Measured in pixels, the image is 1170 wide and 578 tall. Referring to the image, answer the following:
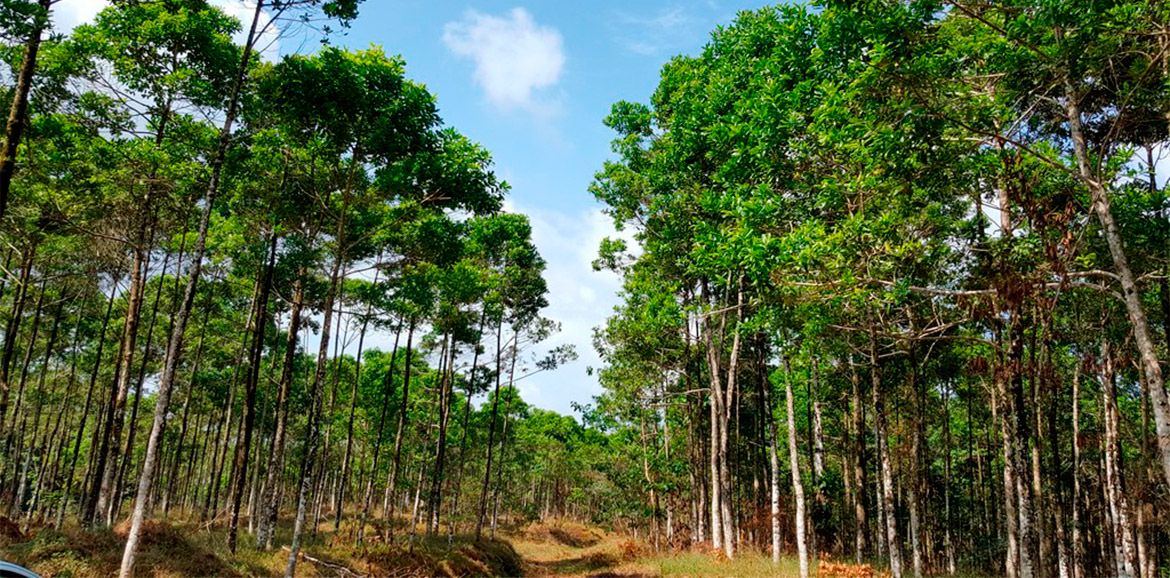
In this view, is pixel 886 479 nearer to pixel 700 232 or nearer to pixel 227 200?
pixel 700 232

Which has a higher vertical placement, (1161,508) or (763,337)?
(763,337)

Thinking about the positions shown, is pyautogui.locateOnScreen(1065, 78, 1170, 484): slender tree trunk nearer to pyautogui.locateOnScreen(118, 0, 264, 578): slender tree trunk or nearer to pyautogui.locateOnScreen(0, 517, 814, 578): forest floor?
pyautogui.locateOnScreen(0, 517, 814, 578): forest floor

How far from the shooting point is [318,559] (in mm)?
16984

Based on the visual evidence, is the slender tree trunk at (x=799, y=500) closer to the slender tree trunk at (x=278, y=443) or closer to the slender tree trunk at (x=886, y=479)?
the slender tree trunk at (x=886, y=479)

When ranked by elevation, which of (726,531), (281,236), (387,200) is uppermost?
(387,200)

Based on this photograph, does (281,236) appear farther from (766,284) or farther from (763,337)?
(763,337)

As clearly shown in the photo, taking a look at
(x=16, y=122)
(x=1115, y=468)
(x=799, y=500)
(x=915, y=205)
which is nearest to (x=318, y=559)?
(x=16, y=122)

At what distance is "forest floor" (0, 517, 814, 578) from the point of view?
12859mm

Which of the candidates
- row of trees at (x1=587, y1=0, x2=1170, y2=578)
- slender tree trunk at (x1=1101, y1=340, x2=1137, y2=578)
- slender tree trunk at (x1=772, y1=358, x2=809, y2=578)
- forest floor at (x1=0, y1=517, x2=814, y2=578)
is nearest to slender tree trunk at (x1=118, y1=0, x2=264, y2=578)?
forest floor at (x1=0, y1=517, x2=814, y2=578)

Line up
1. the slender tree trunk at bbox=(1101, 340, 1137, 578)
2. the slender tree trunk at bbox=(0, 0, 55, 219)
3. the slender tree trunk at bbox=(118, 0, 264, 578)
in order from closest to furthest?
the slender tree trunk at bbox=(0, 0, 55, 219) < the slender tree trunk at bbox=(118, 0, 264, 578) < the slender tree trunk at bbox=(1101, 340, 1137, 578)

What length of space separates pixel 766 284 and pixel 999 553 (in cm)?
3561

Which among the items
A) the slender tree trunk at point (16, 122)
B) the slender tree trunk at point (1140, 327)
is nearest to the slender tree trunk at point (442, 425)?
the slender tree trunk at point (16, 122)

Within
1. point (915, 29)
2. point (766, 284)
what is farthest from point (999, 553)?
point (915, 29)

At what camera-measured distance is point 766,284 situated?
10891mm
